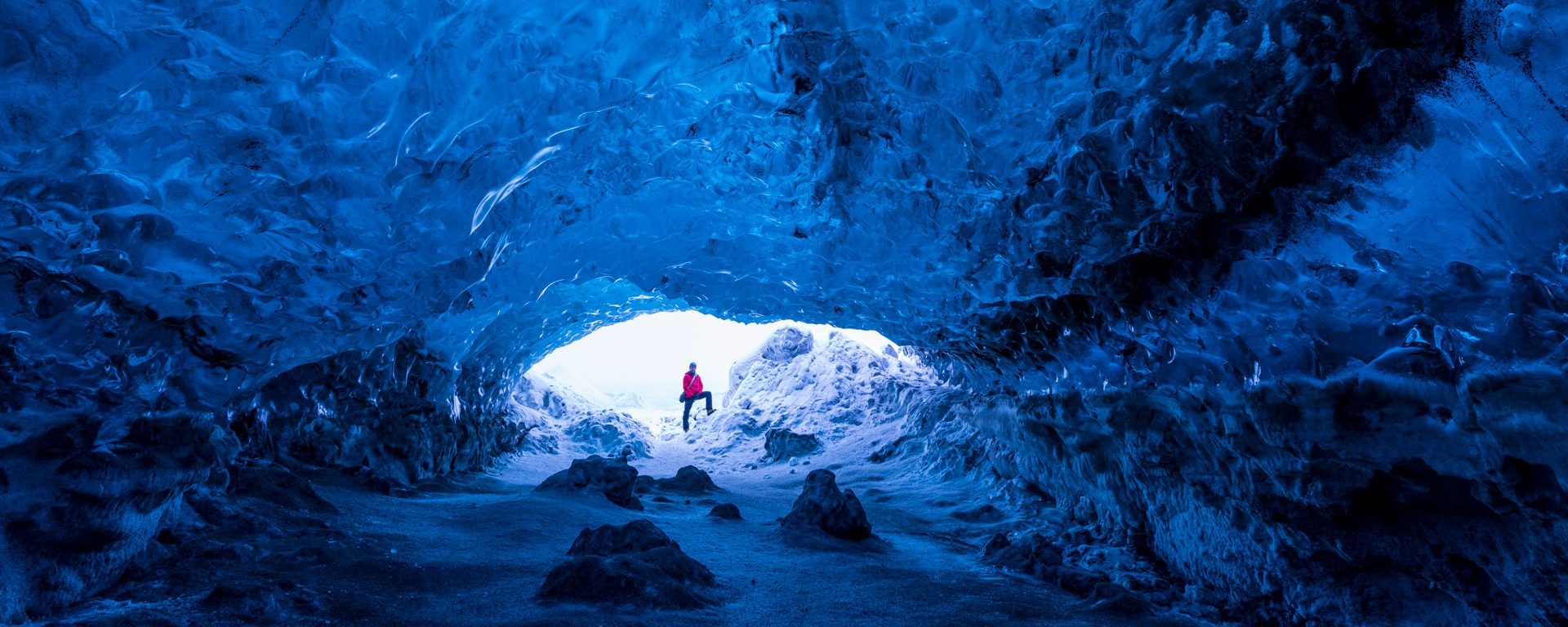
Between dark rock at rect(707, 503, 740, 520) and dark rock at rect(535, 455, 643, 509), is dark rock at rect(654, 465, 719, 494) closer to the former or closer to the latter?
dark rock at rect(535, 455, 643, 509)

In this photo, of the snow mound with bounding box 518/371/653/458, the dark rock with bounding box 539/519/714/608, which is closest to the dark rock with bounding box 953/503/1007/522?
the dark rock with bounding box 539/519/714/608

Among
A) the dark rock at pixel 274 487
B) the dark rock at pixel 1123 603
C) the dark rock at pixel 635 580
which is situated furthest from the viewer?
the dark rock at pixel 274 487

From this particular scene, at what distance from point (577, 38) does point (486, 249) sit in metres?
1.68

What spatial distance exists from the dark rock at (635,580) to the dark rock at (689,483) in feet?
13.3

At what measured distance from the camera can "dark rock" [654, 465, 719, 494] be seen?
25.9 feet

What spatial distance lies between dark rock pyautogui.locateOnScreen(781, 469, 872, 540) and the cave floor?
0.20 m

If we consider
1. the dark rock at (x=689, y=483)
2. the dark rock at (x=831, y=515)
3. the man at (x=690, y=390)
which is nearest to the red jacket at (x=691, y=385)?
the man at (x=690, y=390)

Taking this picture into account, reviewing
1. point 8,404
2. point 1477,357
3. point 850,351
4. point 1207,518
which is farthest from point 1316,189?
point 850,351

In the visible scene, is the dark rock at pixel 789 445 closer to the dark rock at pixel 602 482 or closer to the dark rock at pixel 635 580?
the dark rock at pixel 602 482

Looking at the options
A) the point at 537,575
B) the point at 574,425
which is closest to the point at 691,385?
the point at 574,425

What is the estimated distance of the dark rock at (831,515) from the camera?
5242 mm

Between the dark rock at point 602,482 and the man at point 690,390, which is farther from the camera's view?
the man at point 690,390

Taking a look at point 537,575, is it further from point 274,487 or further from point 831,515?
point 831,515

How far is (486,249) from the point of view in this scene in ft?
14.9
